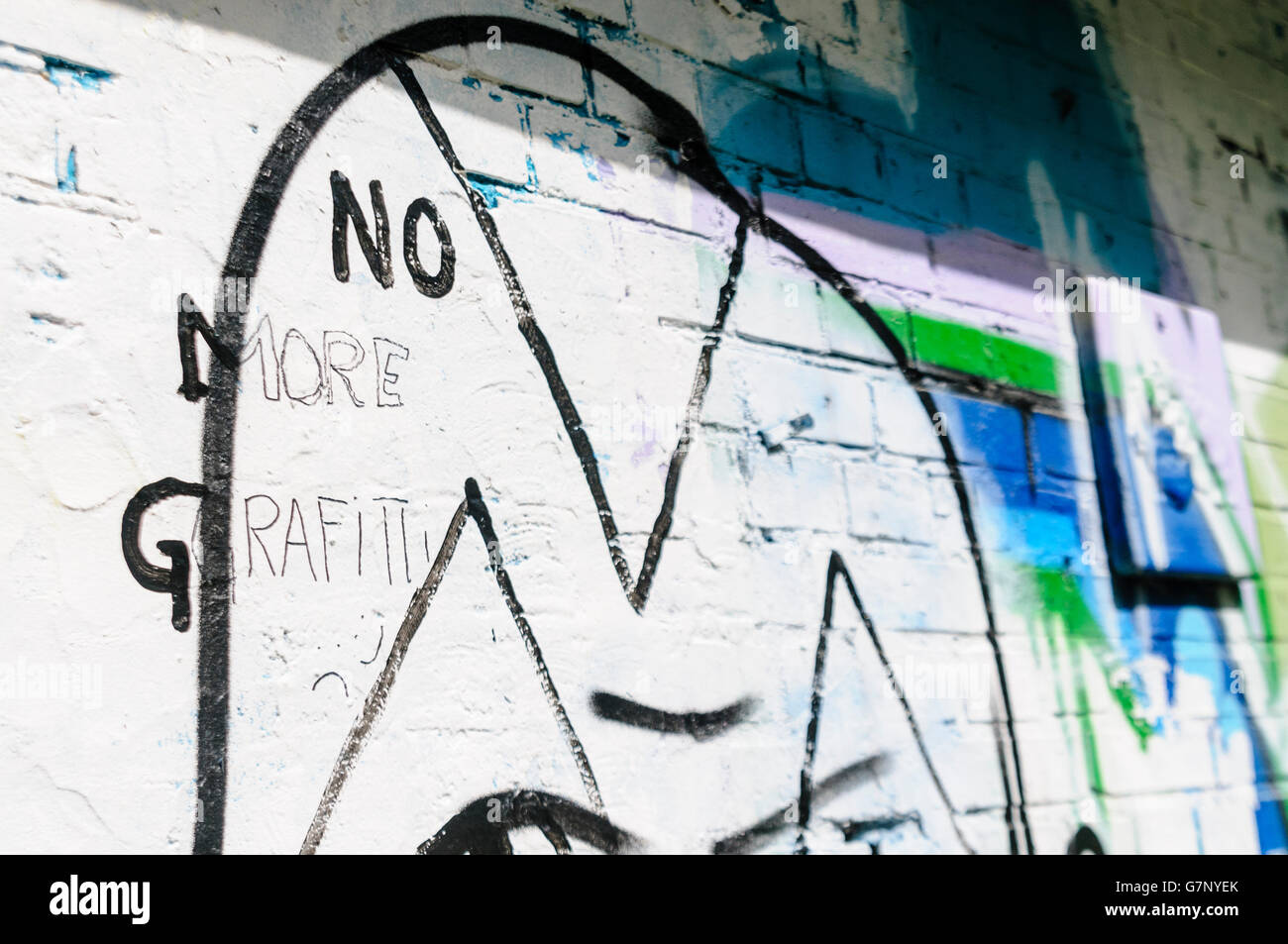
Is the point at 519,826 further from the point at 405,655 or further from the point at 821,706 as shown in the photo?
the point at 821,706

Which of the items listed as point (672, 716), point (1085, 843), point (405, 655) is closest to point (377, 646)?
point (405, 655)

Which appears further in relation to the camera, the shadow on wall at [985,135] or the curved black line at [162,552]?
the shadow on wall at [985,135]

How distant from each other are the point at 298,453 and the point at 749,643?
689 mm

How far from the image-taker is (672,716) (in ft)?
4.57

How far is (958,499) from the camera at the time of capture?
1776 millimetres

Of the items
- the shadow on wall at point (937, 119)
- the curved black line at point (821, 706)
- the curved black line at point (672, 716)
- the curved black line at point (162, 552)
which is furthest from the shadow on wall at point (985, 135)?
the curved black line at point (162, 552)

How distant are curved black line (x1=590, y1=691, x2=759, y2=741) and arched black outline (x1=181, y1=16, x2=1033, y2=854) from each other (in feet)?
0.45

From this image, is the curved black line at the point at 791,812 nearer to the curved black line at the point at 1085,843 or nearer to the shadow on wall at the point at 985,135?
the curved black line at the point at 1085,843

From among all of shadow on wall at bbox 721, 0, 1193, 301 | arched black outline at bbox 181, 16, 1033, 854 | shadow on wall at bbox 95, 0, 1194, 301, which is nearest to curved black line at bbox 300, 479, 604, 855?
arched black outline at bbox 181, 16, 1033, 854

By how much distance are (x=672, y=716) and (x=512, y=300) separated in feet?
1.98

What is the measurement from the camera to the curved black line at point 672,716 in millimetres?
1337

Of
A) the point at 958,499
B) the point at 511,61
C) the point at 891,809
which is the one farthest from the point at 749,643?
the point at 511,61
